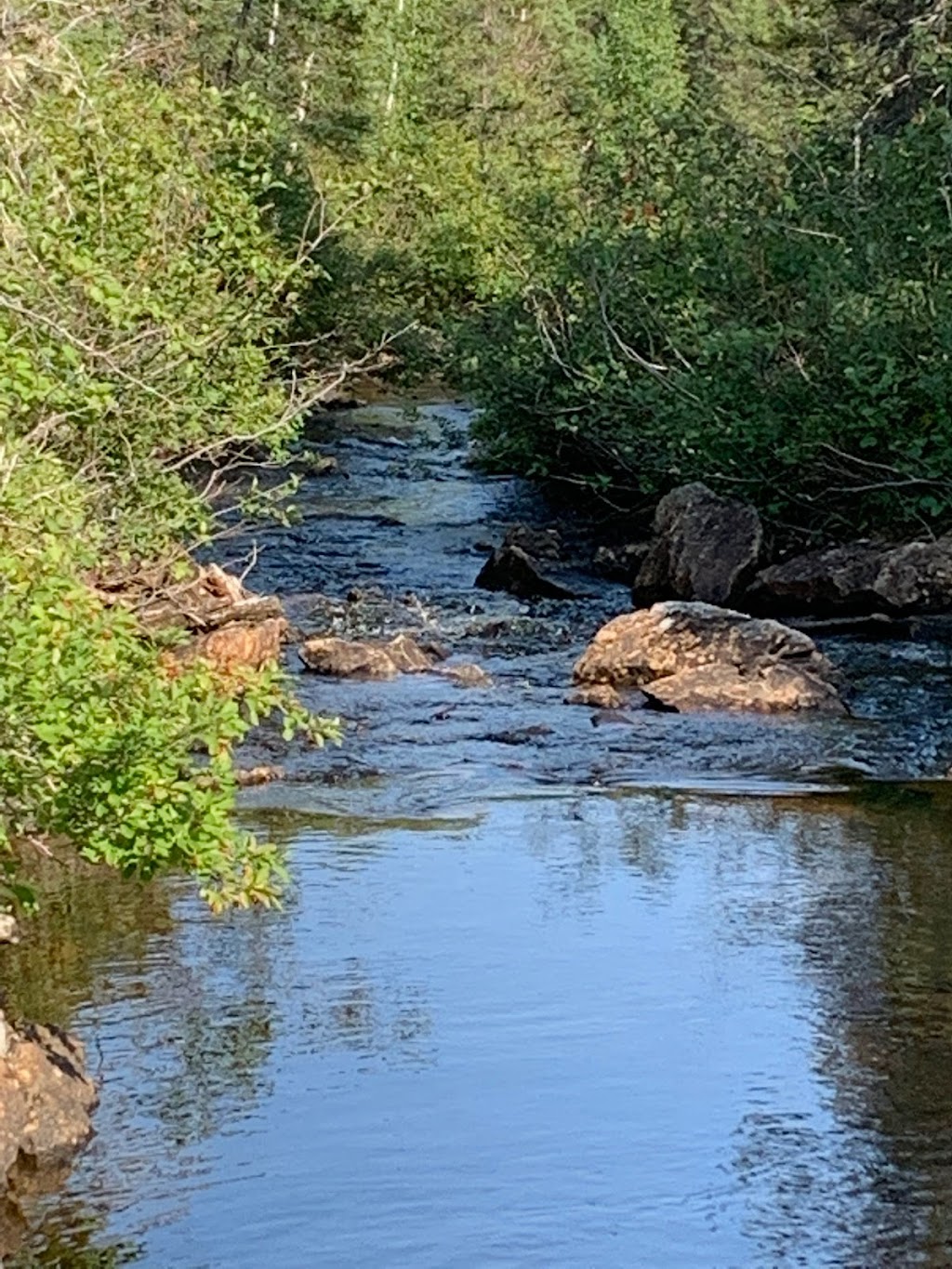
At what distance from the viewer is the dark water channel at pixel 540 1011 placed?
6758mm

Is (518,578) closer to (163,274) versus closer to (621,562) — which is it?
(621,562)

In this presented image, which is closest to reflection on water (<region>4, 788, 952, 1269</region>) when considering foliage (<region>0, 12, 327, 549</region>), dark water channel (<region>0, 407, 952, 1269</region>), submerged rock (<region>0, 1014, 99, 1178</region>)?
dark water channel (<region>0, 407, 952, 1269</region>)

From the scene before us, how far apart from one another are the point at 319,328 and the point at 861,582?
1476cm

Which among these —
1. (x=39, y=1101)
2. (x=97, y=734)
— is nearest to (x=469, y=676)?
(x=39, y=1101)

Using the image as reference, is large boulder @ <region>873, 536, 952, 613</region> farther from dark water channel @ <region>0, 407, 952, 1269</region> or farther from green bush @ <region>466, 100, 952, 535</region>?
dark water channel @ <region>0, 407, 952, 1269</region>

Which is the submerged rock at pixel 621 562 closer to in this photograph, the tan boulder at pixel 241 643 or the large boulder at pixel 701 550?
the large boulder at pixel 701 550

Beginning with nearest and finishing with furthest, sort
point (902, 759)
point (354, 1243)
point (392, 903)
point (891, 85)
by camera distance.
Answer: point (354, 1243) → point (392, 903) → point (902, 759) → point (891, 85)

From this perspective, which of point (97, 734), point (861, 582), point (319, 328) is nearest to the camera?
point (97, 734)

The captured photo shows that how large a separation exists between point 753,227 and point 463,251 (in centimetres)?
1991

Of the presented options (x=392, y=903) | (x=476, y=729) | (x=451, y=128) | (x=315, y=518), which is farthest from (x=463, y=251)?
(x=392, y=903)

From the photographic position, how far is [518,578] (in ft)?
67.5

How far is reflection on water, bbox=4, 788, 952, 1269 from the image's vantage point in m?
6.70

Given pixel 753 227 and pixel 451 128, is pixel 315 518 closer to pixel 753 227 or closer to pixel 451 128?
pixel 753 227

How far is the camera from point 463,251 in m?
40.7
